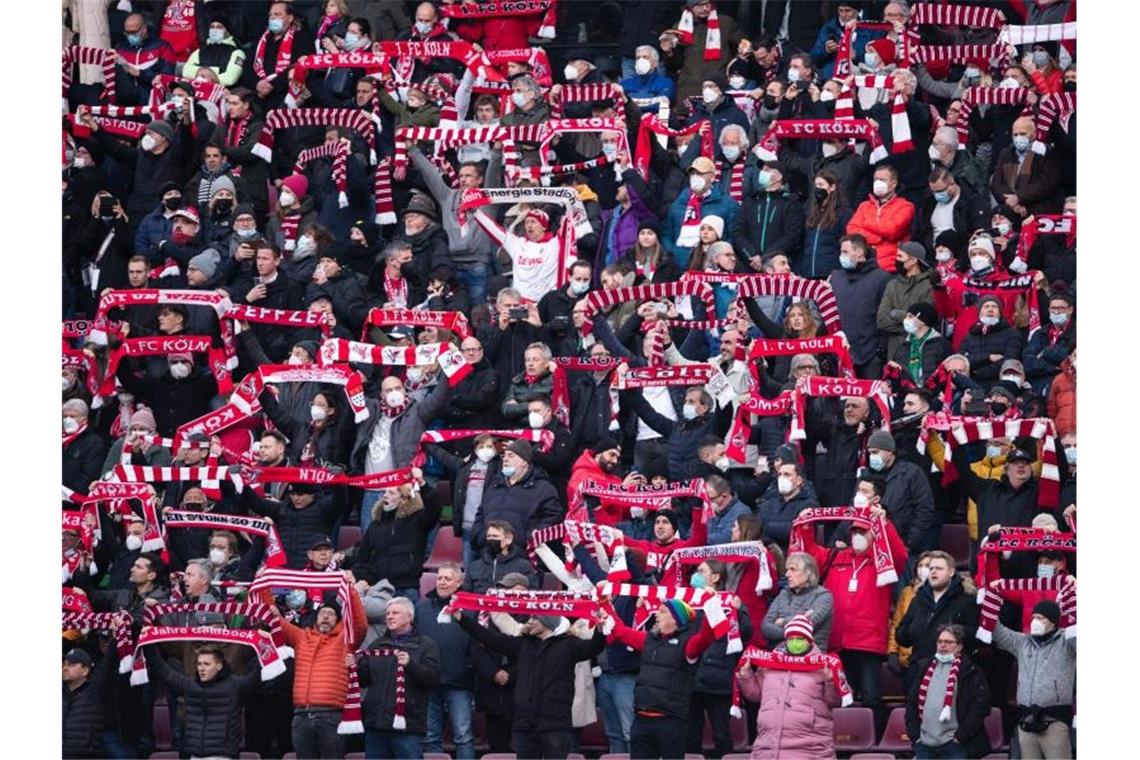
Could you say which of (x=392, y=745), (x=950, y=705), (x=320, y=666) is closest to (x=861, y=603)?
(x=950, y=705)

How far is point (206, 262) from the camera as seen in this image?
25500mm

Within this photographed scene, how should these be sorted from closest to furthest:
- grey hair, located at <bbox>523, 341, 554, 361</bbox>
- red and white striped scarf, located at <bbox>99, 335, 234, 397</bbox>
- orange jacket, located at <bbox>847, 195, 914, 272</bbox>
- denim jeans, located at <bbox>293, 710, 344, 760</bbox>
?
denim jeans, located at <bbox>293, 710, 344, 760</bbox> < grey hair, located at <bbox>523, 341, 554, 361</bbox> < red and white striped scarf, located at <bbox>99, 335, 234, 397</bbox> < orange jacket, located at <bbox>847, 195, 914, 272</bbox>

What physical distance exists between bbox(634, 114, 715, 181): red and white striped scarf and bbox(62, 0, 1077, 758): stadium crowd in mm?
43

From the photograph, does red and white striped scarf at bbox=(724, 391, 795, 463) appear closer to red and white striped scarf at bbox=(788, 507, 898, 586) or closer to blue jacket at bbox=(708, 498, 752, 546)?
blue jacket at bbox=(708, 498, 752, 546)

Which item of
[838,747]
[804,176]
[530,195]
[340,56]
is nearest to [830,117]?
[804,176]

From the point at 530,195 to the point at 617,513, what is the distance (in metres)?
4.31

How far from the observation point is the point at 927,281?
2422cm

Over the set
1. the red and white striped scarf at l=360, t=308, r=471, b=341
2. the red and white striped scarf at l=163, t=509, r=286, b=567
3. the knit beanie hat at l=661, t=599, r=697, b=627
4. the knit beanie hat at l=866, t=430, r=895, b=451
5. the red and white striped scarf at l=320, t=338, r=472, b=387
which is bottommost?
the knit beanie hat at l=661, t=599, r=697, b=627

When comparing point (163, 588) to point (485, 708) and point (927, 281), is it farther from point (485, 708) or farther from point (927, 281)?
point (927, 281)

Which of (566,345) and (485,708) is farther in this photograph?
(566,345)

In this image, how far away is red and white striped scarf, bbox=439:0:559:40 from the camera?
1135 inches

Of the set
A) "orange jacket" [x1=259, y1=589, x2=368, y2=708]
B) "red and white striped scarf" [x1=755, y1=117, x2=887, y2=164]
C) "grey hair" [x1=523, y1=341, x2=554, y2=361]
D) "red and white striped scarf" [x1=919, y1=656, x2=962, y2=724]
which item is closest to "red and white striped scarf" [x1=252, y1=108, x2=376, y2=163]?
"red and white striped scarf" [x1=755, y1=117, x2=887, y2=164]

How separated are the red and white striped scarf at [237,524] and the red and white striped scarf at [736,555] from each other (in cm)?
295

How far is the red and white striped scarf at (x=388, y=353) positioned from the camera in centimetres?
2338
